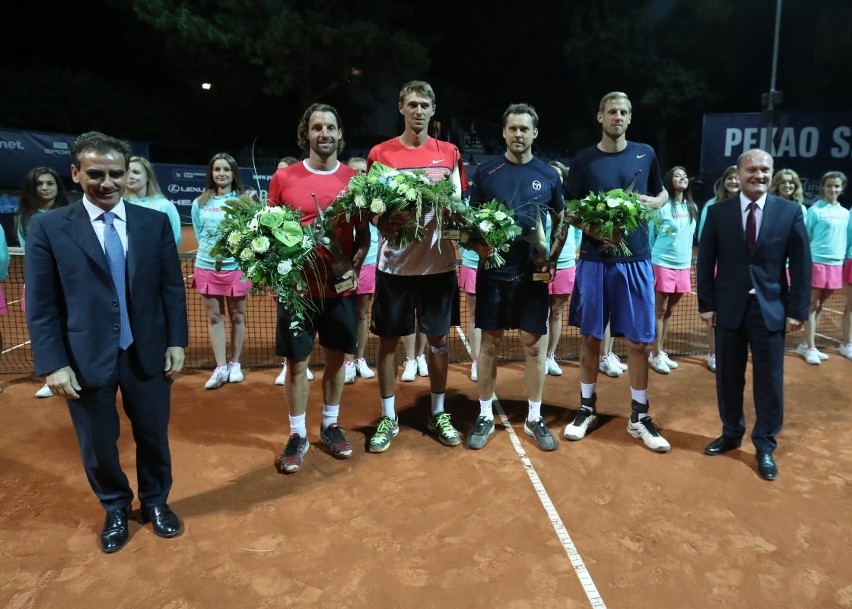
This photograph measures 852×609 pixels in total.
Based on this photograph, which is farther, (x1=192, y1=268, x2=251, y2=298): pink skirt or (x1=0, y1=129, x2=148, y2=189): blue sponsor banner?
(x1=0, y1=129, x2=148, y2=189): blue sponsor banner

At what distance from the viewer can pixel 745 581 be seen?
10.4ft

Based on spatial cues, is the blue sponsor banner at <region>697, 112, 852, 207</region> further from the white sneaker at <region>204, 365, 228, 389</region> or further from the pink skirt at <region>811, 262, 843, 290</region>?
the white sneaker at <region>204, 365, 228, 389</region>

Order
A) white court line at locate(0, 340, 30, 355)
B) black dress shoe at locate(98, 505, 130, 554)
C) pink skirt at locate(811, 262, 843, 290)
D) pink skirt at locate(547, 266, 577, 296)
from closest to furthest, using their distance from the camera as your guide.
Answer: black dress shoe at locate(98, 505, 130, 554) < pink skirt at locate(547, 266, 577, 296) < pink skirt at locate(811, 262, 843, 290) < white court line at locate(0, 340, 30, 355)

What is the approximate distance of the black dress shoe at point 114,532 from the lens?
345cm

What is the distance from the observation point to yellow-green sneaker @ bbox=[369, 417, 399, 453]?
15.4 ft

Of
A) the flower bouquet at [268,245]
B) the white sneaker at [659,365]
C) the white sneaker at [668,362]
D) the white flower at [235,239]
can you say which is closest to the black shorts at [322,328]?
the flower bouquet at [268,245]

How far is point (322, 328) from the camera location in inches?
171

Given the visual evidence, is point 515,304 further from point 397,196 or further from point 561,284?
point 561,284

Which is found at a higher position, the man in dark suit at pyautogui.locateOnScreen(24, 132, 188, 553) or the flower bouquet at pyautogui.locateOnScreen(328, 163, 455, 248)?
the flower bouquet at pyautogui.locateOnScreen(328, 163, 455, 248)

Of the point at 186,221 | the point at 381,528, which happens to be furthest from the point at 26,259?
the point at 186,221

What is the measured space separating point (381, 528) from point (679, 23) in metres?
27.2

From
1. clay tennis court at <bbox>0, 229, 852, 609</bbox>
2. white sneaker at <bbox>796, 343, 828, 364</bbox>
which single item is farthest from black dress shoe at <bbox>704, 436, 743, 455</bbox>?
white sneaker at <bbox>796, 343, 828, 364</bbox>

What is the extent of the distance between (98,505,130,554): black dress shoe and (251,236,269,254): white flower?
1.67 meters

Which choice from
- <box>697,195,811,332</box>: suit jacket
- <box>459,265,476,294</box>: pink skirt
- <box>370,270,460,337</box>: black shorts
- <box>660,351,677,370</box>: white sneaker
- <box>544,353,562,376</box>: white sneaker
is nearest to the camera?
<box>697,195,811,332</box>: suit jacket
